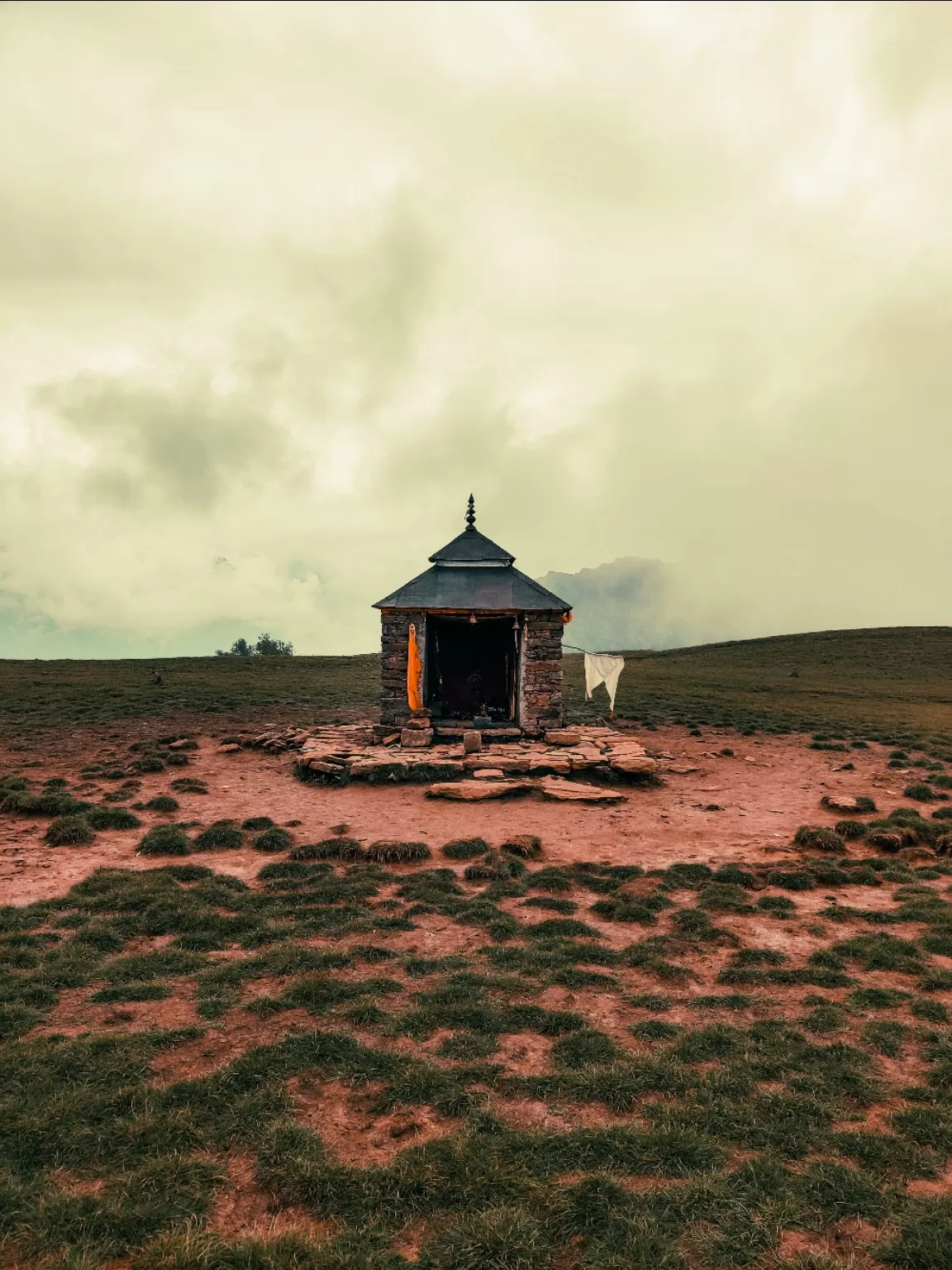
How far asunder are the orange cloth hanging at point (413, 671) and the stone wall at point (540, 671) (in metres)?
3.70

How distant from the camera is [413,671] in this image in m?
22.8

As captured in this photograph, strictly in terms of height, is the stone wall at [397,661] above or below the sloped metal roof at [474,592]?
below

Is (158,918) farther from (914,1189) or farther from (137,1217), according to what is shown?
(914,1189)

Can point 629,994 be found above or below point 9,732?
below

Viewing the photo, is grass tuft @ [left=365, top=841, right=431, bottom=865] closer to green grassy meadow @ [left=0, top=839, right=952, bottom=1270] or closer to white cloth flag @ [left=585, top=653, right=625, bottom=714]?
green grassy meadow @ [left=0, top=839, right=952, bottom=1270]

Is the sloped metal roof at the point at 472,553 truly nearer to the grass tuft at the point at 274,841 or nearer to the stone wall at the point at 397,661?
the stone wall at the point at 397,661

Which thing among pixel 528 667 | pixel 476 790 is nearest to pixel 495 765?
pixel 476 790

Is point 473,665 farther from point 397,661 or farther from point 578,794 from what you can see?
point 578,794

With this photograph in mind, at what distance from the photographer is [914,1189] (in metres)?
5.28

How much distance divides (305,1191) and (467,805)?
11.5 meters

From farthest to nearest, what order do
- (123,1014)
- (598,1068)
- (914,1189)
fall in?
(123,1014) → (598,1068) → (914,1189)

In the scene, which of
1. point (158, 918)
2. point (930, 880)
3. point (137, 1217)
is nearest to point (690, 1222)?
point (137, 1217)

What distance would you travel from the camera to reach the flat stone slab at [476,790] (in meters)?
17.1

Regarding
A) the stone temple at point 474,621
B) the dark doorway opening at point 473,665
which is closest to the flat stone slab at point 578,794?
the stone temple at point 474,621
